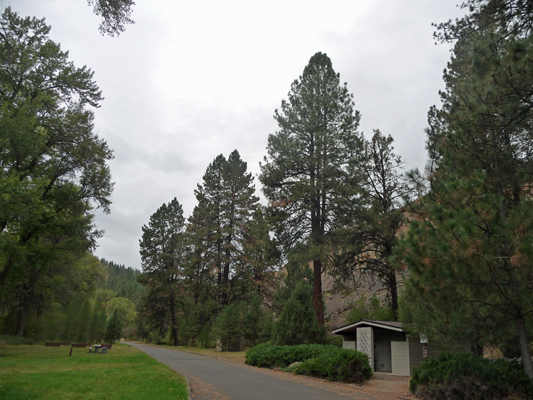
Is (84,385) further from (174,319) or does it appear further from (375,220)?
(174,319)

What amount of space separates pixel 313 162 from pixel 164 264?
2815 cm

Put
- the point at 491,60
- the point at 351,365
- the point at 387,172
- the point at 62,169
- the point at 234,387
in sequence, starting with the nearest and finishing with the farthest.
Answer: the point at 491,60 < the point at 234,387 < the point at 351,365 < the point at 62,169 < the point at 387,172

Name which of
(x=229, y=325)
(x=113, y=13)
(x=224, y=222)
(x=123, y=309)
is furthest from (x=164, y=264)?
(x=123, y=309)

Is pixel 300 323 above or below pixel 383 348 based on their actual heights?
above

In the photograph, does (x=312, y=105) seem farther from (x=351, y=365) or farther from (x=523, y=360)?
(x=523, y=360)

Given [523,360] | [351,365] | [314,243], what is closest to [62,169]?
[314,243]

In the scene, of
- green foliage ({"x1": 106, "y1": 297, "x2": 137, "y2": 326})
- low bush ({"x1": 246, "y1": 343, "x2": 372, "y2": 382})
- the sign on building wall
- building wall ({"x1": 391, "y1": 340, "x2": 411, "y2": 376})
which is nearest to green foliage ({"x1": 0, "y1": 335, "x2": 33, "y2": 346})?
low bush ({"x1": 246, "y1": 343, "x2": 372, "y2": 382})

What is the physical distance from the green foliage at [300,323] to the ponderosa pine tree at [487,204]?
10561 millimetres

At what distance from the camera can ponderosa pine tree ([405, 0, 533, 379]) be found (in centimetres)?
686

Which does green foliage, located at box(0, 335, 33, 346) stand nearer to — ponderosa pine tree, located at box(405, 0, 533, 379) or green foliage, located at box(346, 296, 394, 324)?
green foliage, located at box(346, 296, 394, 324)

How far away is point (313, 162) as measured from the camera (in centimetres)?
2017

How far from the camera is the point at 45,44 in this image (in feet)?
58.3

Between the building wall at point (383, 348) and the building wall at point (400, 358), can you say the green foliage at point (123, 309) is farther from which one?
the building wall at point (400, 358)

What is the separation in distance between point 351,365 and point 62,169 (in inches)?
711
